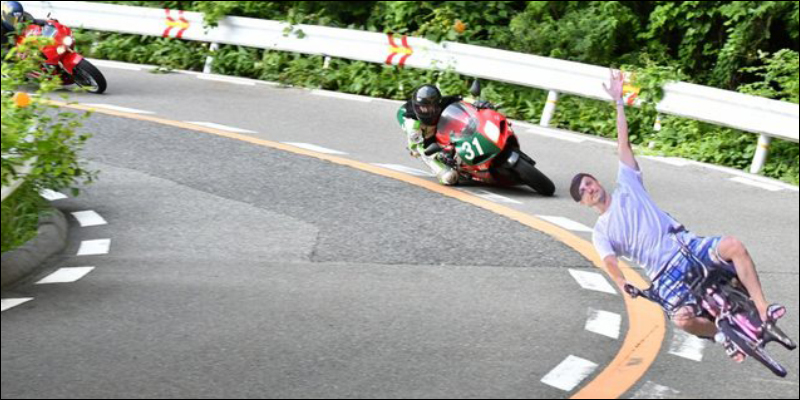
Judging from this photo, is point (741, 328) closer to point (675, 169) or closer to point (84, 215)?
point (675, 169)

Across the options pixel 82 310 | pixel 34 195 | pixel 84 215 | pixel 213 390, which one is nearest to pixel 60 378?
pixel 213 390

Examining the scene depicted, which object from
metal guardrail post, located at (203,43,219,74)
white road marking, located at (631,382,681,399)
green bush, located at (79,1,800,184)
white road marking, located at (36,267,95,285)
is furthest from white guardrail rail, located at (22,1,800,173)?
white road marking, located at (36,267,95,285)

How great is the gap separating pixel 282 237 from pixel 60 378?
7.41m

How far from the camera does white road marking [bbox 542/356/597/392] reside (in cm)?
1391

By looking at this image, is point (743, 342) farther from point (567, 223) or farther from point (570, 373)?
point (567, 223)

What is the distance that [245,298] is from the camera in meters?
16.0

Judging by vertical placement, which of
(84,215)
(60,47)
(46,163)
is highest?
(60,47)

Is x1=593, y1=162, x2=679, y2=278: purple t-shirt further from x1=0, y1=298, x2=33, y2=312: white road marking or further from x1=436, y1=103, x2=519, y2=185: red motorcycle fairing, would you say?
x1=0, y1=298, x2=33, y2=312: white road marking

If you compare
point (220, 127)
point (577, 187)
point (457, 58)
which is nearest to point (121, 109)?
point (220, 127)

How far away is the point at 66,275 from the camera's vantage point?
16797 mm

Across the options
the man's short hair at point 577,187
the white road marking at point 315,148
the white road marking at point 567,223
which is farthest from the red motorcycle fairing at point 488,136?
A: the white road marking at point 315,148

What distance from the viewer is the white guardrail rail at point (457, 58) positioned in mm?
10406

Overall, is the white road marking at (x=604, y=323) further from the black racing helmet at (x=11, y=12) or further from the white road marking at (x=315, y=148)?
the white road marking at (x=315, y=148)

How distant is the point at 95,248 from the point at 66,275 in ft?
5.17
